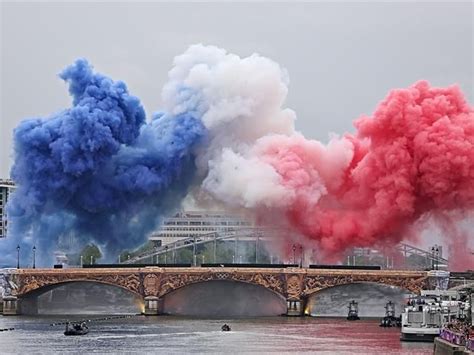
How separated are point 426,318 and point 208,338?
25.1 m

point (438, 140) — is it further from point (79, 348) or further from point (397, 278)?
point (79, 348)

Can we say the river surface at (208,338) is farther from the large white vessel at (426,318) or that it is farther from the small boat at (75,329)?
the large white vessel at (426,318)

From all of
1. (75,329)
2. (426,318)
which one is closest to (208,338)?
(75,329)

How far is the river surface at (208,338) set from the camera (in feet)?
497

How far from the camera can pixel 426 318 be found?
6245 inches

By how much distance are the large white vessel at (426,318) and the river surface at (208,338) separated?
1.70 meters

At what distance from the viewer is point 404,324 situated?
522 ft

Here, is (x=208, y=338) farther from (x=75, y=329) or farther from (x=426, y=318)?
(x=426, y=318)

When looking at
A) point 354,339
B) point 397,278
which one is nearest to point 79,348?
point 354,339

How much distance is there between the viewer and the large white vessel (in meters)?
157

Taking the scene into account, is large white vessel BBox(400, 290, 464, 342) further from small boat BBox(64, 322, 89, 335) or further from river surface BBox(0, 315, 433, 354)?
small boat BBox(64, 322, 89, 335)

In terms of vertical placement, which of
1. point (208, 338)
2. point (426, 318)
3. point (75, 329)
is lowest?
point (208, 338)

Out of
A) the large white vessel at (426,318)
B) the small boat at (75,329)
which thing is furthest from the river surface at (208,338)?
the large white vessel at (426,318)

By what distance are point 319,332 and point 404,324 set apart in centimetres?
1799
